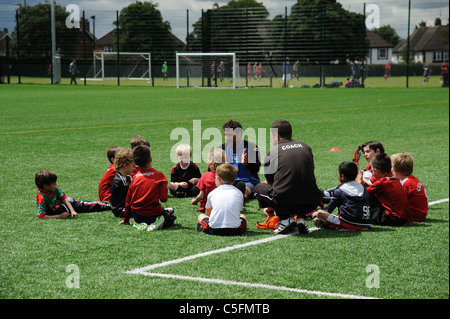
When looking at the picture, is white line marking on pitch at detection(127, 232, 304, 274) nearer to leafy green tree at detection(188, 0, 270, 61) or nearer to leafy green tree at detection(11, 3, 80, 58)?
leafy green tree at detection(188, 0, 270, 61)

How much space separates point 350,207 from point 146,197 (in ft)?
7.83

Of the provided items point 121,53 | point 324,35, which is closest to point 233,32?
point 324,35

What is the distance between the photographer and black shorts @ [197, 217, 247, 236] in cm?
608

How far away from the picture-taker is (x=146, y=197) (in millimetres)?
6352

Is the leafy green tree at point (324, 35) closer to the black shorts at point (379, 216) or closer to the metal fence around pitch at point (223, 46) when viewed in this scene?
the metal fence around pitch at point (223, 46)

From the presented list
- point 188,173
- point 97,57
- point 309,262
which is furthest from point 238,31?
point 309,262

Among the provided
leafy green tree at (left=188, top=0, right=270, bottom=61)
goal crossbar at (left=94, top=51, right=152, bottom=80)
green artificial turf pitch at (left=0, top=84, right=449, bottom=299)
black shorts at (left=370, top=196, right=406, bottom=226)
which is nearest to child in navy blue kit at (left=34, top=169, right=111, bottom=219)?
green artificial turf pitch at (left=0, top=84, right=449, bottom=299)

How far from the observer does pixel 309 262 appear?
16.8ft

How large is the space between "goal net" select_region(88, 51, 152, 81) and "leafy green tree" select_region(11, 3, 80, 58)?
12.5 ft

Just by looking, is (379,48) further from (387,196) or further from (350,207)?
(350,207)

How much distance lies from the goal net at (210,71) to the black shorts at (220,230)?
33827mm
